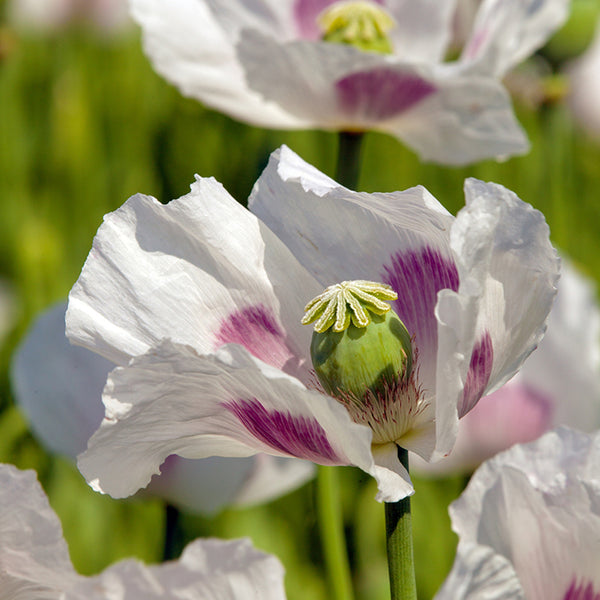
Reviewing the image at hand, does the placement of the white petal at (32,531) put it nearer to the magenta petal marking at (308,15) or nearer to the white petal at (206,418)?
the white petal at (206,418)

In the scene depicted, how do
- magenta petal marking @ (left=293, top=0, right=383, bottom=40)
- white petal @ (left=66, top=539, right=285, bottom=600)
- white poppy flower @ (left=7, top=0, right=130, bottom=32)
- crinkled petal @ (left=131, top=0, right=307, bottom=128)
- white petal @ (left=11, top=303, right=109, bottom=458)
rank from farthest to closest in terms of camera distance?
white poppy flower @ (left=7, top=0, right=130, bottom=32) < magenta petal marking @ (left=293, top=0, right=383, bottom=40) < crinkled petal @ (left=131, top=0, right=307, bottom=128) < white petal @ (left=11, top=303, right=109, bottom=458) < white petal @ (left=66, top=539, right=285, bottom=600)

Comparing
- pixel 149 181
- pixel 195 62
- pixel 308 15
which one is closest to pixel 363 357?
pixel 195 62

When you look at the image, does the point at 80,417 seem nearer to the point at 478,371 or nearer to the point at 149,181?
the point at 478,371

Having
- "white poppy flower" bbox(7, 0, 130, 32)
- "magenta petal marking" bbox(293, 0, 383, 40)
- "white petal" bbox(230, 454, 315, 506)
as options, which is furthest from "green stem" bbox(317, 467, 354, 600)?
"white poppy flower" bbox(7, 0, 130, 32)

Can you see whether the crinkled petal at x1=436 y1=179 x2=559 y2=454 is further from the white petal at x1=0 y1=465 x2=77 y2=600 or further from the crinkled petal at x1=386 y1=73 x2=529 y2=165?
the crinkled petal at x1=386 y1=73 x2=529 y2=165

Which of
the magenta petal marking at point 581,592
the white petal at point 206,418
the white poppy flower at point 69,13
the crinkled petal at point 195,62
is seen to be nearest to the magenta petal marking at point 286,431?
the white petal at point 206,418

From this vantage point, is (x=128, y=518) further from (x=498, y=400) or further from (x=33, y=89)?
(x=33, y=89)
